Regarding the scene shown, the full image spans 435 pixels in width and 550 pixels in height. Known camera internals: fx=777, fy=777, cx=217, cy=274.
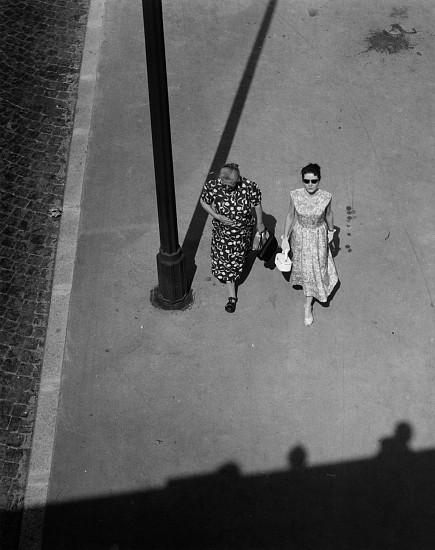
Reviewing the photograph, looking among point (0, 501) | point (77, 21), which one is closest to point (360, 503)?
point (0, 501)

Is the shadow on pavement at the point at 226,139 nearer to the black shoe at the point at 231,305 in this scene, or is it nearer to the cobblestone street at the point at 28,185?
the black shoe at the point at 231,305

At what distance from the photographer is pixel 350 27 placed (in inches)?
431

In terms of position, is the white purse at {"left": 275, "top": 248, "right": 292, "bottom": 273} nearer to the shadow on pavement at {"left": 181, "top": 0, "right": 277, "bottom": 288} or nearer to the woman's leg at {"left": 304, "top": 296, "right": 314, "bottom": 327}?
the woman's leg at {"left": 304, "top": 296, "right": 314, "bottom": 327}

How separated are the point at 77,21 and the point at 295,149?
406cm

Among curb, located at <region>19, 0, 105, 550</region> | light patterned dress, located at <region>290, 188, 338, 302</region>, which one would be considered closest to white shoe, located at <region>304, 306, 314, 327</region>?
light patterned dress, located at <region>290, 188, 338, 302</region>

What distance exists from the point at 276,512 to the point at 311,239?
93.3 inches

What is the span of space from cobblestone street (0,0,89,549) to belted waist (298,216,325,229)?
8.84ft

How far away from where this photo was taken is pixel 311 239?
6.97 metres

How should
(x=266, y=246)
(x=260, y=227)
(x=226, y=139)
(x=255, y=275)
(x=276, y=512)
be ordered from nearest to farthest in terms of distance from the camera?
1. (x=276, y=512)
2. (x=260, y=227)
3. (x=266, y=246)
4. (x=255, y=275)
5. (x=226, y=139)

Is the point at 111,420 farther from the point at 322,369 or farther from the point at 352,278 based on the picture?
the point at 352,278

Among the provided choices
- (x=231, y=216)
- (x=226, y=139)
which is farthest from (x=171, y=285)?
(x=226, y=139)

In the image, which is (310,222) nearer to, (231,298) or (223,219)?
(223,219)

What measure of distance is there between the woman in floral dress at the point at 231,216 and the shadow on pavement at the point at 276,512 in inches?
74.1

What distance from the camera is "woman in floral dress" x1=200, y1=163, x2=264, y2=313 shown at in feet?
22.1
